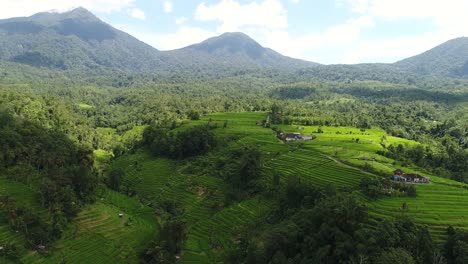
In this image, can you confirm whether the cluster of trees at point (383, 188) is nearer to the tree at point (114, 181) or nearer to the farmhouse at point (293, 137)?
the farmhouse at point (293, 137)

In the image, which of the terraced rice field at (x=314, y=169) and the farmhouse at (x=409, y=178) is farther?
the terraced rice field at (x=314, y=169)

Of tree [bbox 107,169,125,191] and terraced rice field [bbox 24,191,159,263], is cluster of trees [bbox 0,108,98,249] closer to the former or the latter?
terraced rice field [bbox 24,191,159,263]

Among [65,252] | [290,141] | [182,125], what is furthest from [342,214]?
[182,125]

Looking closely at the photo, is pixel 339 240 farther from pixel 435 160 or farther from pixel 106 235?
pixel 435 160

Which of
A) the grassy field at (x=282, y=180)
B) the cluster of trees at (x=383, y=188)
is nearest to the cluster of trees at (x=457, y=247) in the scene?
the grassy field at (x=282, y=180)

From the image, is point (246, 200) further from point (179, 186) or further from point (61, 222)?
point (61, 222)

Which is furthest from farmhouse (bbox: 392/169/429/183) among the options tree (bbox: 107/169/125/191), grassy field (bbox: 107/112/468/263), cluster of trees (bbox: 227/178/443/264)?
tree (bbox: 107/169/125/191)

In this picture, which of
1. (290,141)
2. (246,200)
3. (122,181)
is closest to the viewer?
(246,200)

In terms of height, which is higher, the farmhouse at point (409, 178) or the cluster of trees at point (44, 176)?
the farmhouse at point (409, 178)
